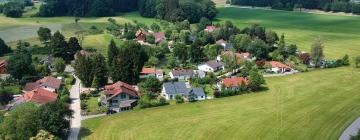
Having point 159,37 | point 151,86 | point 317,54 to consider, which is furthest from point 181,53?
point 317,54

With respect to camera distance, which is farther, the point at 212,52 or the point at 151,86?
the point at 212,52

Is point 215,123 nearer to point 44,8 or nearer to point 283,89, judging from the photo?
point 283,89

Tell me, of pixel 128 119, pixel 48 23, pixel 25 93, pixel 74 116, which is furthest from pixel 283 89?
pixel 48 23

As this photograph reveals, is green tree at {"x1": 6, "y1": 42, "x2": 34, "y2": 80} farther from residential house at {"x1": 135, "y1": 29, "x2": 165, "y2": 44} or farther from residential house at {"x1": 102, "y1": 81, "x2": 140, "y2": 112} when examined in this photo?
residential house at {"x1": 135, "y1": 29, "x2": 165, "y2": 44}

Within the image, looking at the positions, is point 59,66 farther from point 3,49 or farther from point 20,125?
point 20,125

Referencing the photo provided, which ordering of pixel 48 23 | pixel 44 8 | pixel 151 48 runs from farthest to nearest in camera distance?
1. pixel 44 8
2. pixel 48 23
3. pixel 151 48

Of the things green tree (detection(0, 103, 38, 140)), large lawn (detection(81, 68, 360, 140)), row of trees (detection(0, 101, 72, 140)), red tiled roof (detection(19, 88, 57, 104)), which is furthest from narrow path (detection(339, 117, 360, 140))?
red tiled roof (detection(19, 88, 57, 104))

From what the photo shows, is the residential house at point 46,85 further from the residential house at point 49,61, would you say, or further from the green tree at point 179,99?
the green tree at point 179,99
